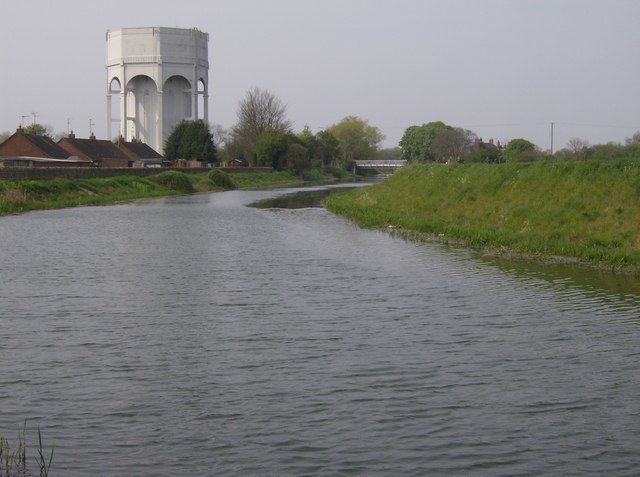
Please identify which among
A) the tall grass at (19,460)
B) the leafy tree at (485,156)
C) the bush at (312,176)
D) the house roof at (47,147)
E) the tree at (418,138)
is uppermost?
the tree at (418,138)

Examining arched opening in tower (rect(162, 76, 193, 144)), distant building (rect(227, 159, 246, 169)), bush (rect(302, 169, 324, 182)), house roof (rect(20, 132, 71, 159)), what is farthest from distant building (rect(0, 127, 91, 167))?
bush (rect(302, 169, 324, 182))

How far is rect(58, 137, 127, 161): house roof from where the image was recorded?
309 ft

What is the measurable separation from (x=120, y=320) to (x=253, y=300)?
2877 millimetres

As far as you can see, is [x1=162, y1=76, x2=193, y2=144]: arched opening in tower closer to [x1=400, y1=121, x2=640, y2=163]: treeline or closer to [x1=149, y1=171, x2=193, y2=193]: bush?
[x1=400, y1=121, x2=640, y2=163]: treeline

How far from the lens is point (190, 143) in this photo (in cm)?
10812

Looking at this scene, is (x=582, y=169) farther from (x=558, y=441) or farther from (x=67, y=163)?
(x=67, y=163)

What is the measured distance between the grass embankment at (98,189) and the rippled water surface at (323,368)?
Answer: 26987 millimetres

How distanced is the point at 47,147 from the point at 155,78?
2963 cm

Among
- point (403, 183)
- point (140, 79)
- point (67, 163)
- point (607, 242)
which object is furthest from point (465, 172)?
point (140, 79)

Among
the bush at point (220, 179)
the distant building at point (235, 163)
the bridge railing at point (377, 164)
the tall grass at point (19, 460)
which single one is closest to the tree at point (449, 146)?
Result: the bush at point (220, 179)

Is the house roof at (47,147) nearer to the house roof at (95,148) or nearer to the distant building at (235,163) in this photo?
the house roof at (95,148)

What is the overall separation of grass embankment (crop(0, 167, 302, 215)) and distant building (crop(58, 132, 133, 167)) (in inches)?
537

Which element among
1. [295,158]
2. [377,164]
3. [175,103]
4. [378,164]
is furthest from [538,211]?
[377,164]

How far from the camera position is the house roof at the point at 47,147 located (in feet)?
273
